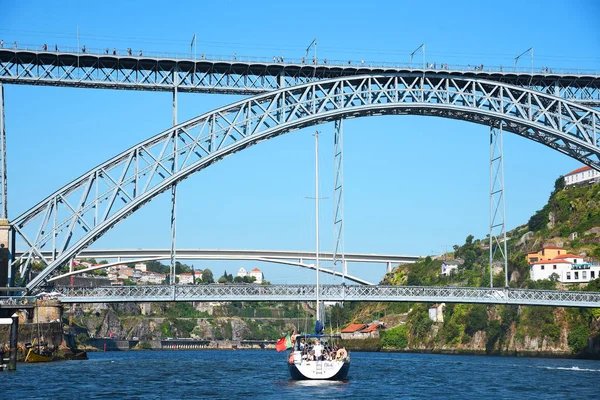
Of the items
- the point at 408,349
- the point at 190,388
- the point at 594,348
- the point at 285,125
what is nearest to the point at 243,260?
the point at 408,349

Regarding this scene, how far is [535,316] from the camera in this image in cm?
9531

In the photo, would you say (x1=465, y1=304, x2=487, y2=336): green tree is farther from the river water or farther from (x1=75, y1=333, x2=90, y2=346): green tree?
(x1=75, y1=333, x2=90, y2=346): green tree

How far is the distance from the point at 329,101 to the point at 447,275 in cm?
6658

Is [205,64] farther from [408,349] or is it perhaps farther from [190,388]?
[408,349]

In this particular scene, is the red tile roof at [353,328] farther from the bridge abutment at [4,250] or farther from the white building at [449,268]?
the bridge abutment at [4,250]

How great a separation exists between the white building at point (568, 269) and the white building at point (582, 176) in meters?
35.2

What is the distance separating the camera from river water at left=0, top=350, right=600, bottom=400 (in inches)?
1786

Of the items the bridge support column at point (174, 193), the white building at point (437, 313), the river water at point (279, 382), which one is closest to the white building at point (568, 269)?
the white building at point (437, 313)

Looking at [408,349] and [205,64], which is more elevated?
[205,64]

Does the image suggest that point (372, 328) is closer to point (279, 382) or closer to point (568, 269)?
point (568, 269)

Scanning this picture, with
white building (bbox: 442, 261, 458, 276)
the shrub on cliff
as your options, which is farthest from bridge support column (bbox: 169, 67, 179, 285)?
white building (bbox: 442, 261, 458, 276)

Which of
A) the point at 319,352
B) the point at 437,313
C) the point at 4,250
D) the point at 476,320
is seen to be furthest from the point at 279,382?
the point at 437,313

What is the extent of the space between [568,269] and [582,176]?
1727 inches

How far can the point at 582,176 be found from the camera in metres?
143
